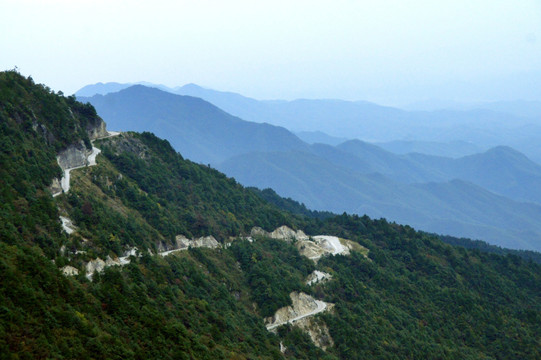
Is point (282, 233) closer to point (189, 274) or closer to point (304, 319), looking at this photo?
point (304, 319)

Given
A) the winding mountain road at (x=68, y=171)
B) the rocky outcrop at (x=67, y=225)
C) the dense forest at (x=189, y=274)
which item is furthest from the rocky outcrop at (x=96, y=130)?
the rocky outcrop at (x=67, y=225)

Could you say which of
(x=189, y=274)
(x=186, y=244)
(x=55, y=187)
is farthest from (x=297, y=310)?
(x=55, y=187)

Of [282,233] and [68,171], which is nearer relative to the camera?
[68,171]

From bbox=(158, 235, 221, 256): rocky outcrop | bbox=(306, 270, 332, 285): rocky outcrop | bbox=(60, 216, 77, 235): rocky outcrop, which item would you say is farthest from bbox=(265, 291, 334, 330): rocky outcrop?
bbox=(60, 216, 77, 235): rocky outcrop

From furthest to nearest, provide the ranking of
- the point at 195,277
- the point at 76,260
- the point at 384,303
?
the point at 384,303
the point at 195,277
the point at 76,260

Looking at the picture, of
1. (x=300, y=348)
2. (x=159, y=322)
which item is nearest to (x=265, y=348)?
(x=300, y=348)

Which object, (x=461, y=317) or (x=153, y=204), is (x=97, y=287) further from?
(x=461, y=317)

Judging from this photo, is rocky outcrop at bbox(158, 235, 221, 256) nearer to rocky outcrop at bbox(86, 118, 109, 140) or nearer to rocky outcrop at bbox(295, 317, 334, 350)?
rocky outcrop at bbox(295, 317, 334, 350)

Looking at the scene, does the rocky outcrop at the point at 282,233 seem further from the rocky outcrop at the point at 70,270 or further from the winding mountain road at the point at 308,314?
the rocky outcrop at the point at 70,270
